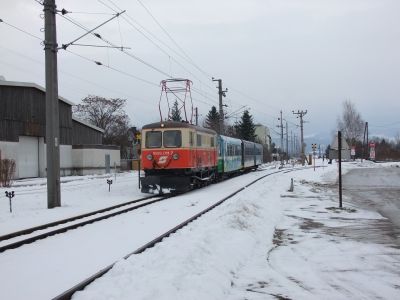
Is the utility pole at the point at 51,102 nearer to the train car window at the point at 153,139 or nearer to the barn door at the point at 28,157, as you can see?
the train car window at the point at 153,139

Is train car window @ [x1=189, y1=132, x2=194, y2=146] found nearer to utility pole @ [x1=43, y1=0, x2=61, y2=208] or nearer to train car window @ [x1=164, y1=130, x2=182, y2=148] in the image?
train car window @ [x1=164, y1=130, x2=182, y2=148]

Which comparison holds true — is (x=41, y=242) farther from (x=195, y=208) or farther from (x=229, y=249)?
(x=195, y=208)

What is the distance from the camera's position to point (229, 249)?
940 cm

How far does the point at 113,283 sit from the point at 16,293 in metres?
1.19

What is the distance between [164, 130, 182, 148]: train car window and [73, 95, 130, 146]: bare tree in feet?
178

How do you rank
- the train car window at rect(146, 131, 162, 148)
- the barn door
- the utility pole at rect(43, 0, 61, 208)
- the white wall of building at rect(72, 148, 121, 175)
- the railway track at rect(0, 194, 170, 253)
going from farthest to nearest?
the white wall of building at rect(72, 148, 121, 175) < the barn door < the train car window at rect(146, 131, 162, 148) < the utility pole at rect(43, 0, 61, 208) < the railway track at rect(0, 194, 170, 253)

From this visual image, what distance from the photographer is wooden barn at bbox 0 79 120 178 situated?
118 ft

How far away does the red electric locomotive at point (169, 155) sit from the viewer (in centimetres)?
2186

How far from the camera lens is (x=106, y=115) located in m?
77.2

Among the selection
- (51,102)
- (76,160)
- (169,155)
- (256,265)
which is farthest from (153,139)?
(76,160)

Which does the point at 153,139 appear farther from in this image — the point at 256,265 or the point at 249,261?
the point at 256,265

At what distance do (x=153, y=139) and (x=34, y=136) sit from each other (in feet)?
62.2

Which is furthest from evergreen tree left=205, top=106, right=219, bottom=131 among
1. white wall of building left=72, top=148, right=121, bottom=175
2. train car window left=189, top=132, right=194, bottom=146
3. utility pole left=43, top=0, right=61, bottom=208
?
utility pole left=43, top=0, right=61, bottom=208

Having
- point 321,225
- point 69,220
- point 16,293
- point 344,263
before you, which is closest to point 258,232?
point 321,225
